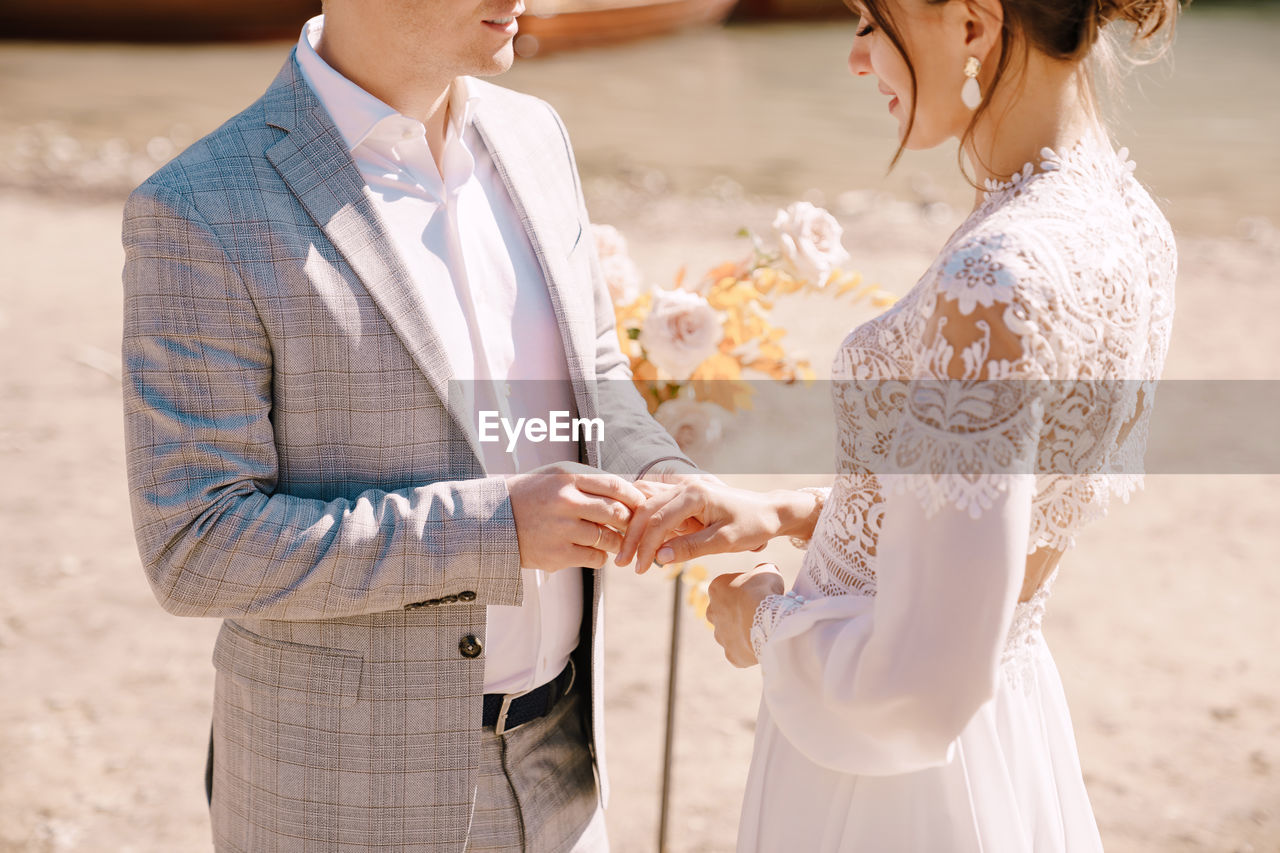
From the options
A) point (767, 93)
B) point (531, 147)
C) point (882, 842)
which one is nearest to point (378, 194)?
point (531, 147)

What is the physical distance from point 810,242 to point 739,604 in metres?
1.00

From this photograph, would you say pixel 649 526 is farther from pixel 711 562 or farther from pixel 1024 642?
pixel 711 562

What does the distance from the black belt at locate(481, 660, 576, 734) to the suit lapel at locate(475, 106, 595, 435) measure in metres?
0.53

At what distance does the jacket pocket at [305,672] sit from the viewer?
6.44ft

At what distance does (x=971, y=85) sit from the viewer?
162 cm

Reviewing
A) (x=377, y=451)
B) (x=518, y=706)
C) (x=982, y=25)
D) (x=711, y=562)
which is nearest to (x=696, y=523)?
(x=518, y=706)

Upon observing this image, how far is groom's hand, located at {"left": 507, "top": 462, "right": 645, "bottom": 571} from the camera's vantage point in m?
1.90

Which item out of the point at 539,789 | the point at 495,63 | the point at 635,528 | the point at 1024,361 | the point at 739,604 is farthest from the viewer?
the point at 539,789

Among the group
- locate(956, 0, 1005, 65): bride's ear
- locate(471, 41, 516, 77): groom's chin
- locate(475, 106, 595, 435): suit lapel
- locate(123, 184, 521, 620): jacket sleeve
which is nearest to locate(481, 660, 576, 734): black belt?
locate(123, 184, 521, 620): jacket sleeve

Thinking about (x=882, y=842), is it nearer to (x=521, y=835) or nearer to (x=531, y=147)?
(x=521, y=835)

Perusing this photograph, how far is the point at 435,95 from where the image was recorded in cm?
212

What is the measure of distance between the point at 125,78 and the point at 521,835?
1788 cm

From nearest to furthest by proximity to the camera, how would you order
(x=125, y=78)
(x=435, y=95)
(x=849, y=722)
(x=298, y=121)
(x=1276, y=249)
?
(x=849, y=722) → (x=298, y=121) → (x=435, y=95) → (x=1276, y=249) → (x=125, y=78)

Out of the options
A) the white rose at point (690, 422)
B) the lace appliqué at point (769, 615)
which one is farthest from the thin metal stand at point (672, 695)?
the lace appliqué at point (769, 615)
